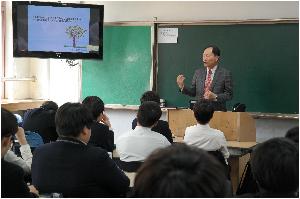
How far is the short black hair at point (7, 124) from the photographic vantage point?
2.16m

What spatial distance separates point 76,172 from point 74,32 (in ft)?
10.5

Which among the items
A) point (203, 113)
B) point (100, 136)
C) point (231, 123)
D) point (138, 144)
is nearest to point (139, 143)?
point (138, 144)

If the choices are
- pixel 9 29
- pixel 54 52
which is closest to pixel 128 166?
pixel 54 52

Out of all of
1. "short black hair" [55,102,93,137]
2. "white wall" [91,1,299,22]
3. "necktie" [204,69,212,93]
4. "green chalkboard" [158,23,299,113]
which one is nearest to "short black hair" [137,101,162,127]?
"short black hair" [55,102,93,137]

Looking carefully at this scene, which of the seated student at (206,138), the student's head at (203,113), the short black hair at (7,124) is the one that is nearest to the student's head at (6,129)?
the short black hair at (7,124)

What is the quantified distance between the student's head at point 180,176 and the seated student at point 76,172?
111 centimetres

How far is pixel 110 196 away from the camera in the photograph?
7.52 ft

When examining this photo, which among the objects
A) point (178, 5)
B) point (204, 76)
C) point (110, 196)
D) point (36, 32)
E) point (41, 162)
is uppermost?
point (178, 5)

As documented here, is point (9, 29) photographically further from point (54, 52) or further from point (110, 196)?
point (110, 196)

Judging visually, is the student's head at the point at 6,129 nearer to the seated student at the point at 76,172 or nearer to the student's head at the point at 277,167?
the seated student at the point at 76,172

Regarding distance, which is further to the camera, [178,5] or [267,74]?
[178,5]

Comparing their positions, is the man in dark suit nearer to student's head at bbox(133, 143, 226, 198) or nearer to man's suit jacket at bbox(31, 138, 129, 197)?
man's suit jacket at bbox(31, 138, 129, 197)

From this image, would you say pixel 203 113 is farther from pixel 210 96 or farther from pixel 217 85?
pixel 217 85

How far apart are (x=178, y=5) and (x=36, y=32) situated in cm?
170
